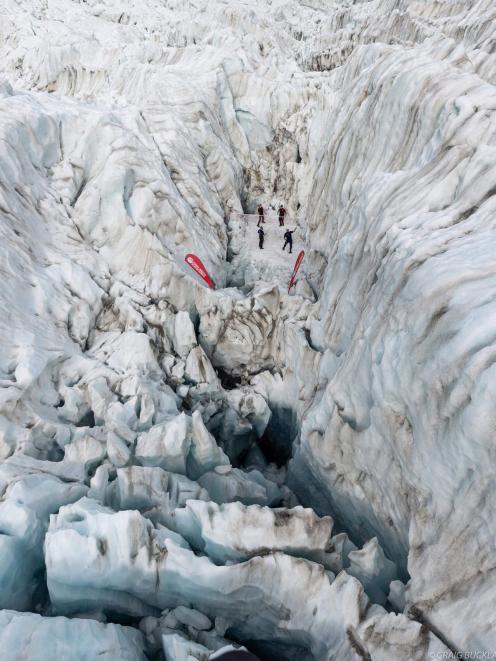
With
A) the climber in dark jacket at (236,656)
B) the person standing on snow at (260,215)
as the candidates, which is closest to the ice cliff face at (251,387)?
the climber in dark jacket at (236,656)

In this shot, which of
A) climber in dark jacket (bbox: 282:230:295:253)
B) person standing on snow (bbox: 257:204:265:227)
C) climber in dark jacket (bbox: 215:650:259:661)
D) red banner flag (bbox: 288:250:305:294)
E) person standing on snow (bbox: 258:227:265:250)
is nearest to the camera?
climber in dark jacket (bbox: 215:650:259:661)

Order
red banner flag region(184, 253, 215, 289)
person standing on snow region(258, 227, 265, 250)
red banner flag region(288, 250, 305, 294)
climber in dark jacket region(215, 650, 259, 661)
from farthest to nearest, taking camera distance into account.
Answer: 1. person standing on snow region(258, 227, 265, 250)
2. red banner flag region(288, 250, 305, 294)
3. red banner flag region(184, 253, 215, 289)
4. climber in dark jacket region(215, 650, 259, 661)

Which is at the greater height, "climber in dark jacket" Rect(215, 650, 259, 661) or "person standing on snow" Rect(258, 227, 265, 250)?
"person standing on snow" Rect(258, 227, 265, 250)

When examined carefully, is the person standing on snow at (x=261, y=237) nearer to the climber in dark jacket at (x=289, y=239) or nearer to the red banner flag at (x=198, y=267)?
the climber in dark jacket at (x=289, y=239)

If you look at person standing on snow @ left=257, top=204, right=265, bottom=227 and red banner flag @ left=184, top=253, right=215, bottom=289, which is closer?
red banner flag @ left=184, top=253, right=215, bottom=289

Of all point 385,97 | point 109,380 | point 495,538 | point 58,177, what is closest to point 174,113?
point 58,177

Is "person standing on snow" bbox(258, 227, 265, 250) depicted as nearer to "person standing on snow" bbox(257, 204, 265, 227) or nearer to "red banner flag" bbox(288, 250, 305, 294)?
"red banner flag" bbox(288, 250, 305, 294)

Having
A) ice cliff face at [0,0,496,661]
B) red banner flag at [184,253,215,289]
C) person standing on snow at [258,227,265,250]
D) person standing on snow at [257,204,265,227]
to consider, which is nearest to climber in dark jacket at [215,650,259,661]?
ice cliff face at [0,0,496,661]
